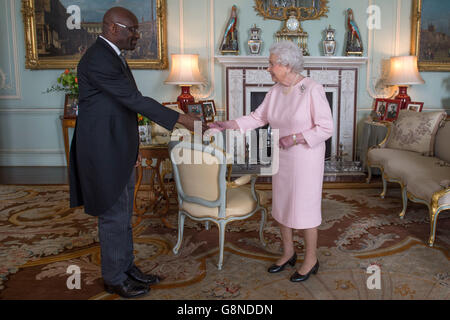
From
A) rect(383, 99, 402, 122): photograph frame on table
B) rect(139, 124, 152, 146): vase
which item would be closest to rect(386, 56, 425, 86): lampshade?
rect(383, 99, 402, 122): photograph frame on table

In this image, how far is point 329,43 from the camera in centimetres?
613

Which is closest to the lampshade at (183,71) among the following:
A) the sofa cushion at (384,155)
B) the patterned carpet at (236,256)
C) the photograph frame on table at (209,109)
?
the photograph frame on table at (209,109)

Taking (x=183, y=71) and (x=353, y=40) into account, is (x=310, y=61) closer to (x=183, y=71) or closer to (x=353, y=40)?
(x=353, y=40)

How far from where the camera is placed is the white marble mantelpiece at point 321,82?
6.20 m

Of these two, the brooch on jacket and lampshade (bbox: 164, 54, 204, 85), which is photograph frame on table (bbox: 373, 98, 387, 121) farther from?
the brooch on jacket

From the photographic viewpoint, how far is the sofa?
340cm

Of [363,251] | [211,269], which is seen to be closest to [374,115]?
[363,251]

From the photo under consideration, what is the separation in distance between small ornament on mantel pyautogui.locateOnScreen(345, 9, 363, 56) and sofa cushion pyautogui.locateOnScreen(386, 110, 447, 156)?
1.49 metres

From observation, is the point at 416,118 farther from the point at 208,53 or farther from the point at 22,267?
the point at 22,267

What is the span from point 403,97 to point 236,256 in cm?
432

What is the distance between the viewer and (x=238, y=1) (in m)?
6.25

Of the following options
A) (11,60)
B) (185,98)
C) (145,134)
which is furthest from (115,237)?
(11,60)

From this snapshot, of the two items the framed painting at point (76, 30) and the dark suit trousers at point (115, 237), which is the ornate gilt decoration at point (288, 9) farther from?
the dark suit trousers at point (115, 237)

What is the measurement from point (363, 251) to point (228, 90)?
373cm
